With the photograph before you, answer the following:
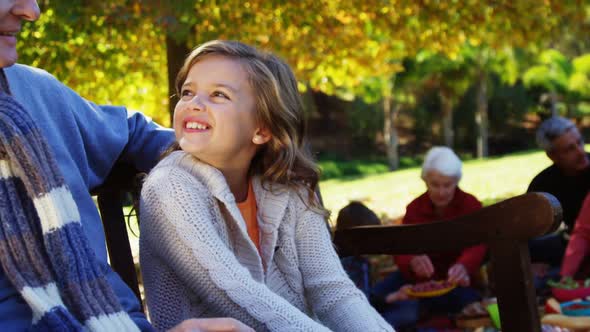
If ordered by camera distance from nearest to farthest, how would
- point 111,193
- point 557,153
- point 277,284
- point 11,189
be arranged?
point 11,189 → point 277,284 → point 111,193 → point 557,153

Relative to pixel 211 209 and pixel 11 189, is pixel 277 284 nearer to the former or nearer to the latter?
pixel 211 209

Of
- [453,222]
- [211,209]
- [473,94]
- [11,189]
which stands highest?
[11,189]

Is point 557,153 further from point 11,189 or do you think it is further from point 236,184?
point 11,189

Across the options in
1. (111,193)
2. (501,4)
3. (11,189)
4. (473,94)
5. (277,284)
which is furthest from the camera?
(473,94)

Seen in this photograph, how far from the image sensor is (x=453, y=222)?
2.40 meters

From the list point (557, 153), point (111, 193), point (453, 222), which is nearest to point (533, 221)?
point (453, 222)

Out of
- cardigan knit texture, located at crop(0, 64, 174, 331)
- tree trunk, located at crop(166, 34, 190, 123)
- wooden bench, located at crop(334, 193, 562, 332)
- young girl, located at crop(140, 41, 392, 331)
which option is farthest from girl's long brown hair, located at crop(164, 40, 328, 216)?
tree trunk, located at crop(166, 34, 190, 123)

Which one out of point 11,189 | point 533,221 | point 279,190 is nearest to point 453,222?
point 533,221

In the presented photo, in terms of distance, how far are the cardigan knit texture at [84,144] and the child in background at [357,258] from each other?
148 cm

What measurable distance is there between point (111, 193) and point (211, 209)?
518 mm

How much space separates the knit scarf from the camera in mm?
1674

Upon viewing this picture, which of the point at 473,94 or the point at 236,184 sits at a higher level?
the point at 236,184

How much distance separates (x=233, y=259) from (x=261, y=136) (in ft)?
1.52

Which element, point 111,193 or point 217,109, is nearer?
point 217,109
